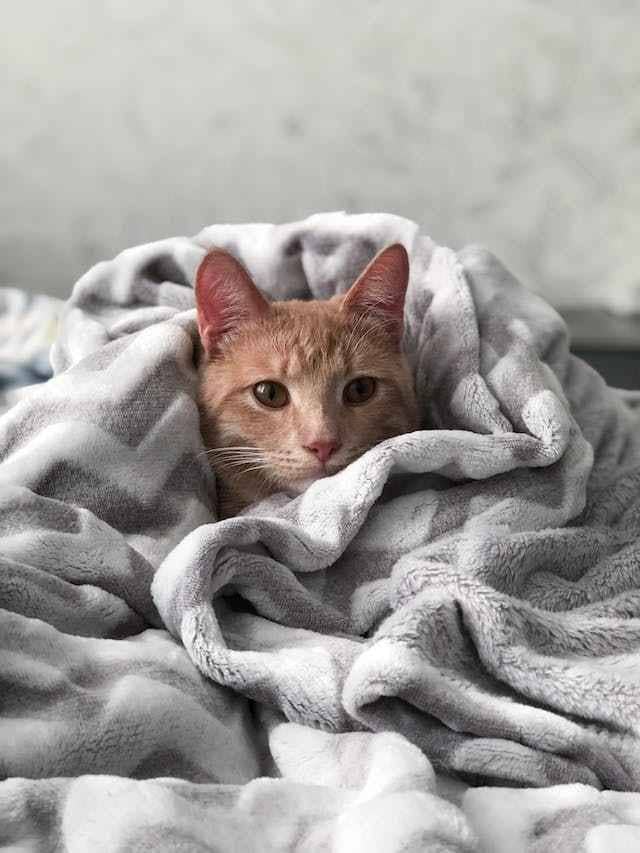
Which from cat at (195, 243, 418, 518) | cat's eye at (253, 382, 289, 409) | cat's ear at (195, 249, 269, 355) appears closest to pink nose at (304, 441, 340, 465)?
cat at (195, 243, 418, 518)

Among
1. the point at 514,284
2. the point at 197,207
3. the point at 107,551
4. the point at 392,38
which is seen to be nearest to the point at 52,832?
the point at 107,551

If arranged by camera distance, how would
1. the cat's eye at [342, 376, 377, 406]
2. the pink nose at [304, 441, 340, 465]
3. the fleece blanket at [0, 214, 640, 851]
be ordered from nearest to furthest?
the fleece blanket at [0, 214, 640, 851] → the pink nose at [304, 441, 340, 465] → the cat's eye at [342, 376, 377, 406]

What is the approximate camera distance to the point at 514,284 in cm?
151

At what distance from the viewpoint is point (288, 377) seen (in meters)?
1.34

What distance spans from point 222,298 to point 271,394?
15 centimetres

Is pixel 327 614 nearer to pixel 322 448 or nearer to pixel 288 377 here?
pixel 322 448

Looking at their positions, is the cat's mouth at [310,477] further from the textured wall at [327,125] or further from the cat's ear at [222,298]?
the textured wall at [327,125]

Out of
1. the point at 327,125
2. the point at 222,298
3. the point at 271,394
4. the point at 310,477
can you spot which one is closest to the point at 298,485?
→ the point at 310,477

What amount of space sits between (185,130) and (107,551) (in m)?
1.61

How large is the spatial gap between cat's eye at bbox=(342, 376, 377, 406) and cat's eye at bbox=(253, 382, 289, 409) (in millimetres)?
87

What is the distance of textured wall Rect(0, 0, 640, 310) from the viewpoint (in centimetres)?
236

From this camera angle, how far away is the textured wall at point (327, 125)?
236cm

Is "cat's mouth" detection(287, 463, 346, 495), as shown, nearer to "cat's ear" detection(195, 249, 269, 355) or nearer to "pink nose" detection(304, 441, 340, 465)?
"pink nose" detection(304, 441, 340, 465)

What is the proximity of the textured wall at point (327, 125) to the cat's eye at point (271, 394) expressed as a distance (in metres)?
1.23
